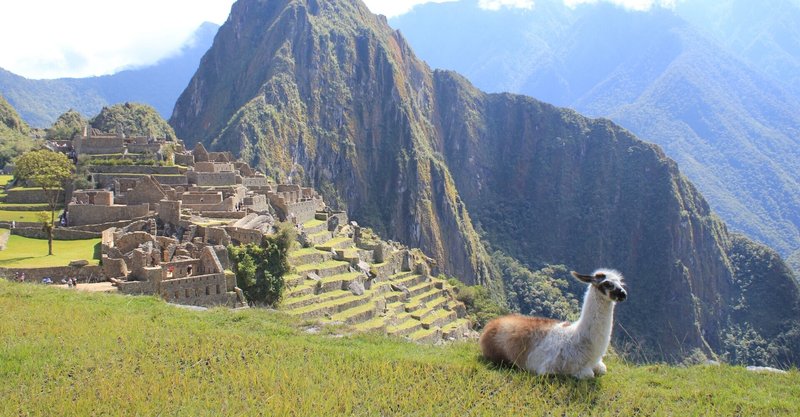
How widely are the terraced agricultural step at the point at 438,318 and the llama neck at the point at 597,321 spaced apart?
81.6ft

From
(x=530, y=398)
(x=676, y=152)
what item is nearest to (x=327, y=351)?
(x=530, y=398)

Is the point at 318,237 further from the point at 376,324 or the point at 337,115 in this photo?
the point at 337,115

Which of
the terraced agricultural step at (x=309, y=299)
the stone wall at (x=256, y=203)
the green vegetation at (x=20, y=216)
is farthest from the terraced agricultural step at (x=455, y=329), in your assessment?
the green vegetation at (x=20, y=216)

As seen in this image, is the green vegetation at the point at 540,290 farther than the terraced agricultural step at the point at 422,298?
Yes

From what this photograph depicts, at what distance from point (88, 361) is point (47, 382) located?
0.65 meters

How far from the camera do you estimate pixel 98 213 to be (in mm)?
24922

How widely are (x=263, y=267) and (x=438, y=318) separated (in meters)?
14.9

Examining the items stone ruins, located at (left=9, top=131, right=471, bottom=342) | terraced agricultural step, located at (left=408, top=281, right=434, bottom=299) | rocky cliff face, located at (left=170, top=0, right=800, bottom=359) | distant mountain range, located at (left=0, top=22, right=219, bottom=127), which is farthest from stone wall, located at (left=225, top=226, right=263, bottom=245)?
rocky cliff face, located at (left=170, top=0, right=800, bottom=359)

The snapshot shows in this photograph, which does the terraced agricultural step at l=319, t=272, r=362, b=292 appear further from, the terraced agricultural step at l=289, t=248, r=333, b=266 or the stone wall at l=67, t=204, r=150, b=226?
the stone wall at l=67, t=204, r=150, b=226

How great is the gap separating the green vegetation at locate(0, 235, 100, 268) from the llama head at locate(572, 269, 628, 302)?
16.1 meters

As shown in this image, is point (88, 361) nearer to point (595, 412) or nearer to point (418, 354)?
point (418, 354)

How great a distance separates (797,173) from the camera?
16562 cm

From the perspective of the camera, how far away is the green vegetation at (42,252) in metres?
18.4

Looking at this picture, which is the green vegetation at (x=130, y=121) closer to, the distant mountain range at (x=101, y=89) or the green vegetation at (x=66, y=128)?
the green vegetation at (x=66, y=128)
